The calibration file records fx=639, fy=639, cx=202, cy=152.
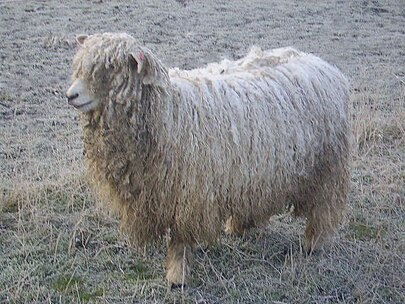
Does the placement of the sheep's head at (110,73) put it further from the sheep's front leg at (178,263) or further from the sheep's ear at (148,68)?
the sheep's front leg at (178,263)

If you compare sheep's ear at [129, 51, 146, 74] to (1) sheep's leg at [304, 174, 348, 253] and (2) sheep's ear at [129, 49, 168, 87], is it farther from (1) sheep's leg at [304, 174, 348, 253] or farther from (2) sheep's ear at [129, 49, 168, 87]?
(1) sheep's leg at [304, 174, 348, 253]

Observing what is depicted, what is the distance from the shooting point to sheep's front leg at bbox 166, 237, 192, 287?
3613mm

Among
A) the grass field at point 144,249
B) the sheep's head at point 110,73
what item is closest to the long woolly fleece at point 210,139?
the sheep's head at point 110,73

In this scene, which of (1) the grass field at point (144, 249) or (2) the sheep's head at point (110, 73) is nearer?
(2) the sheep's head at point (110, 73)

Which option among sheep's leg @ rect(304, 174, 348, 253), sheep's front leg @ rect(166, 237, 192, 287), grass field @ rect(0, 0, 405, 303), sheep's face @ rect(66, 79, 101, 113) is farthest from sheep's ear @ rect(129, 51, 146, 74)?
sheep's leg @ rect(304, 174, 348, 253)

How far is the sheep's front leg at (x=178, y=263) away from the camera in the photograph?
11.9 ft

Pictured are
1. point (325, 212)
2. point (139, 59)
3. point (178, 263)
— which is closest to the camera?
point (139, 59)

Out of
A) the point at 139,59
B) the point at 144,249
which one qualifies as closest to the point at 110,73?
the point at 139,59

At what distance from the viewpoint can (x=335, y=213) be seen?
405cm

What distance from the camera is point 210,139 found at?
345cm

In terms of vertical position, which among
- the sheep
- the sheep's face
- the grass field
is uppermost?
the sheep's face

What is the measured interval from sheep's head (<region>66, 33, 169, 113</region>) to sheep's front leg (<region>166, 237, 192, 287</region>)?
3.05ft

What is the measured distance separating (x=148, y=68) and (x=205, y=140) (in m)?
0.51

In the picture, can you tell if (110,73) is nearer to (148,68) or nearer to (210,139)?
(148,68)
